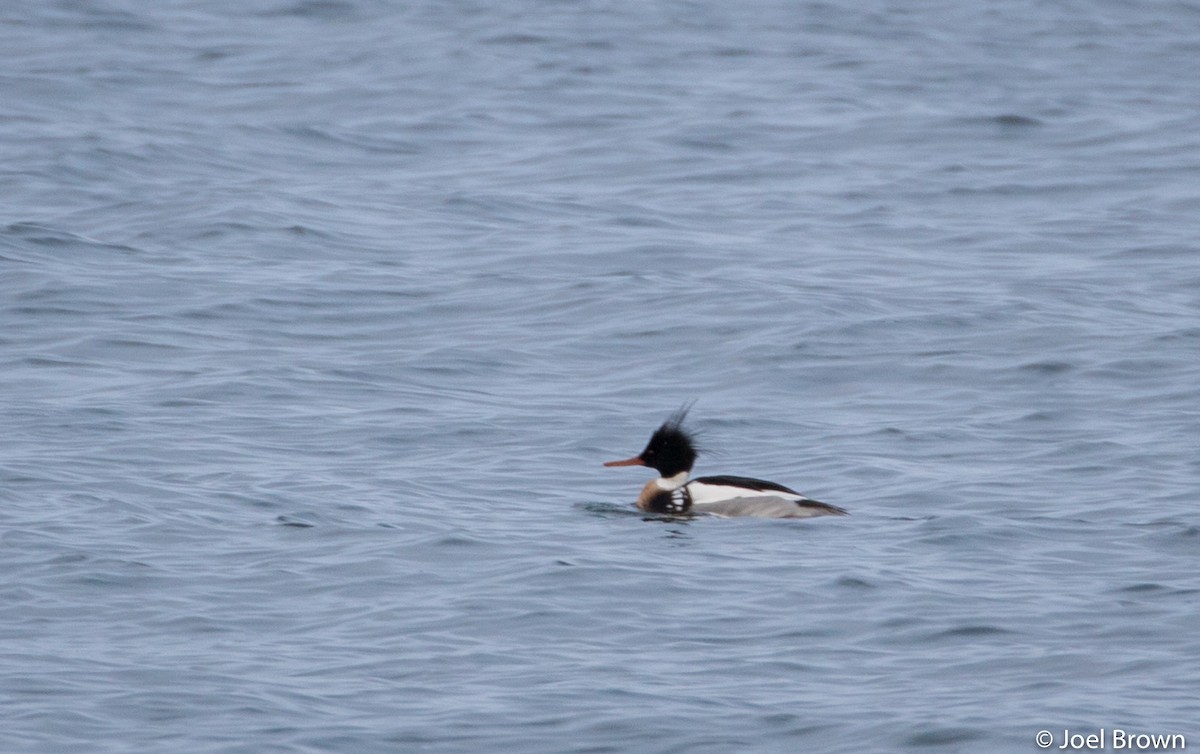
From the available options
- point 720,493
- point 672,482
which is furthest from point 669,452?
point 720,493

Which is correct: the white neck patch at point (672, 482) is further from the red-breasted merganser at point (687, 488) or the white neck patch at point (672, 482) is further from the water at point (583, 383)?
the water at point (583, 383)

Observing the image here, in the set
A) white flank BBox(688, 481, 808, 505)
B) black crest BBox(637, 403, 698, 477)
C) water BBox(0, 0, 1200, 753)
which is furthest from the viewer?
black crest BBox(637, 403, 698, 477)

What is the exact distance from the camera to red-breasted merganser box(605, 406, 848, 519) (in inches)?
465

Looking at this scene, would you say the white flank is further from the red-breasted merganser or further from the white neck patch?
the white neck patch

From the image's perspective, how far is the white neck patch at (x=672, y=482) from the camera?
496 inches

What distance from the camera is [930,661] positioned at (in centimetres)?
891

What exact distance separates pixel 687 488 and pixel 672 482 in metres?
0.16

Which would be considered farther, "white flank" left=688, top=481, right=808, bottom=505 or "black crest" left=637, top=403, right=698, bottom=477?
"black crest" left=637, top=403, right=698, bottom=477

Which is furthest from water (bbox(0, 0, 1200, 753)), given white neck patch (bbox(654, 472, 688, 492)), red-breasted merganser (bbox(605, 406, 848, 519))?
white neck patch (bbox(654, 472, 688, 492))

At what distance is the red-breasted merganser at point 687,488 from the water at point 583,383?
0.18 meters

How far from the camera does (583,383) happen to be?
14828mm

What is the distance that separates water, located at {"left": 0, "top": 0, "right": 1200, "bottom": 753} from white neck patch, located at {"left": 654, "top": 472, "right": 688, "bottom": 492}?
28cm

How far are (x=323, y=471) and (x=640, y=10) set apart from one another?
21.1m

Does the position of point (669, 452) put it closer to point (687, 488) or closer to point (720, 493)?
point (687, 488)
